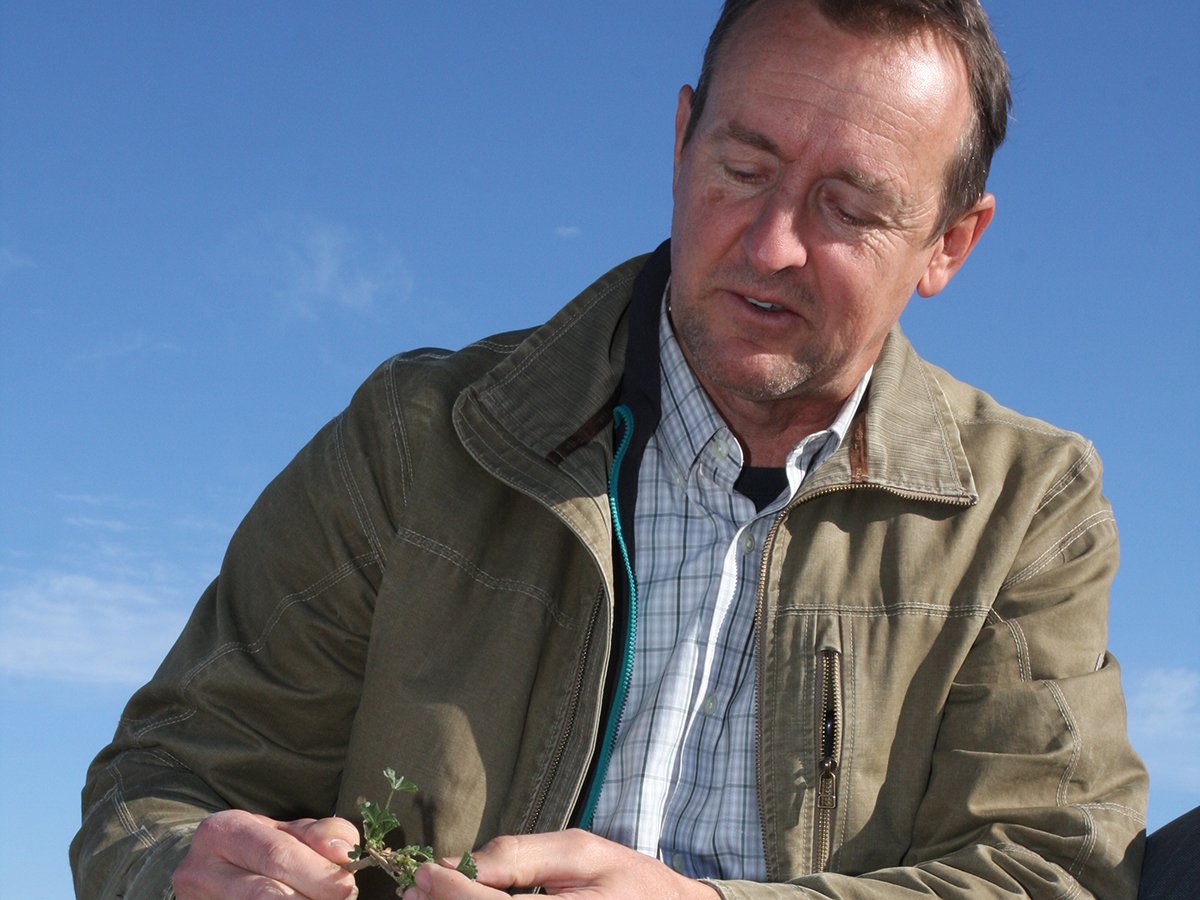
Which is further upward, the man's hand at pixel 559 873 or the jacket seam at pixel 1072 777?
the jacket seam at pixel 1072 777

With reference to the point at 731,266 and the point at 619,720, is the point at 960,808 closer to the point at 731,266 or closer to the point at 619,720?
the point at 619,720

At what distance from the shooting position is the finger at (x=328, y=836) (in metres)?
2.99

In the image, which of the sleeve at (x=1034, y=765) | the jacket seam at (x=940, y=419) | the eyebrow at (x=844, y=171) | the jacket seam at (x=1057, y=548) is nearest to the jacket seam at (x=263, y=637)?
the sleeve at (x=1034, y=765)

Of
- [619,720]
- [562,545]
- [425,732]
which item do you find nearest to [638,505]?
[562,545]

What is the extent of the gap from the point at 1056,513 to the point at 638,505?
3.95 ft

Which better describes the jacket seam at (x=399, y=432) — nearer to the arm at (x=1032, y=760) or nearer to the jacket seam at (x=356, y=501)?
the jacket seam at (x=356, y=501)

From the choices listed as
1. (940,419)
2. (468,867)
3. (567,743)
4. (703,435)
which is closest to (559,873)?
(468,867)

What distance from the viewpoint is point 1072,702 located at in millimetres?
3689

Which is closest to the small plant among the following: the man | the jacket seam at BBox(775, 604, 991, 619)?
the man

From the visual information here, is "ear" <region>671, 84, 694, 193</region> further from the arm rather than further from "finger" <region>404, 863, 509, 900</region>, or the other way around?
"finger" <region>404, 863, 509, 900</region>

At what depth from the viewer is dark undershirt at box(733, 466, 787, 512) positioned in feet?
13.1

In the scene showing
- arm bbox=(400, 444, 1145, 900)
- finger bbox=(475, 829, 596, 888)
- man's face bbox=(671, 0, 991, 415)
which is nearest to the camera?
finger bbox=(475, 829, 596, 888)

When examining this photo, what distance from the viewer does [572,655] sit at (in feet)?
12.2

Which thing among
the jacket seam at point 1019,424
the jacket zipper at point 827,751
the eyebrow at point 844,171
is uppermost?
the eyebrow at point 844,171
